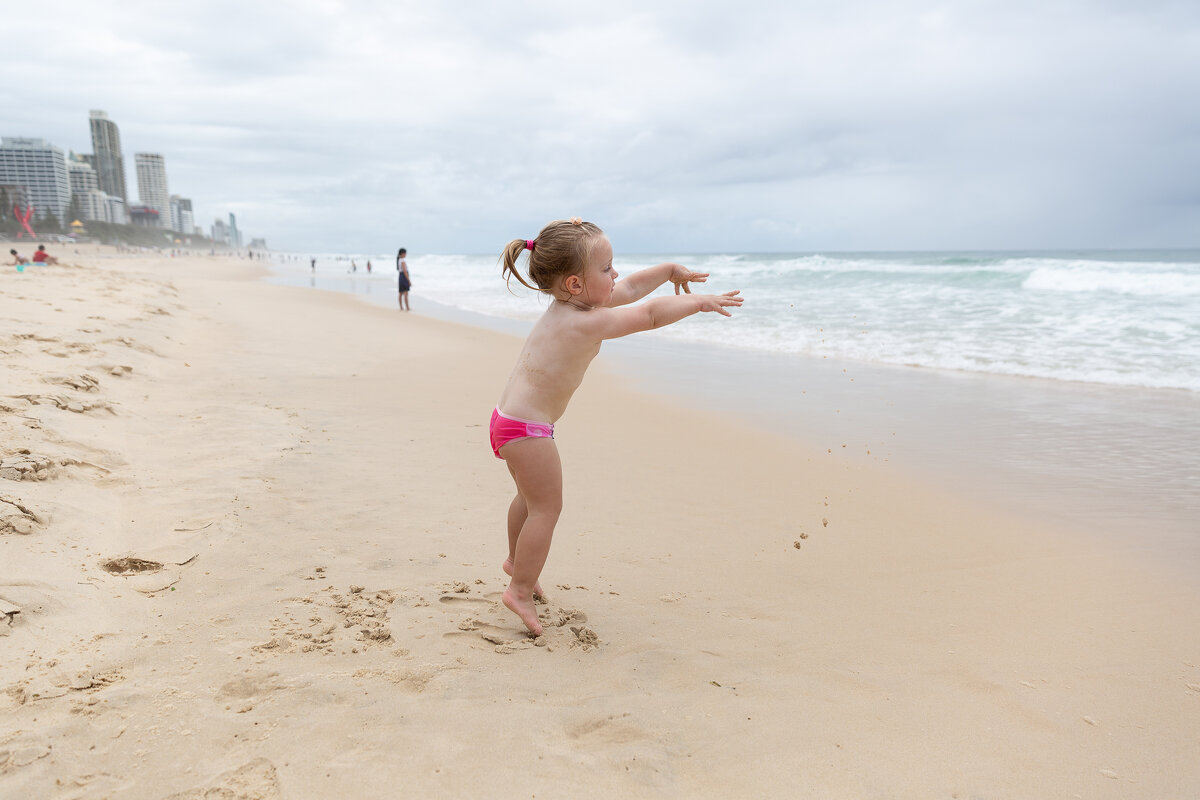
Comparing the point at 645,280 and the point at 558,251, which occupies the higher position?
the point at 558,251

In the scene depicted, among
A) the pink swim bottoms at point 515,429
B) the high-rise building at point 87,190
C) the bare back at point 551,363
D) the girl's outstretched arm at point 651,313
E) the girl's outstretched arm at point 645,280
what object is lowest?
the pink swim bottoms at point 515,429

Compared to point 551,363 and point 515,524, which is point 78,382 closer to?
point 515,524

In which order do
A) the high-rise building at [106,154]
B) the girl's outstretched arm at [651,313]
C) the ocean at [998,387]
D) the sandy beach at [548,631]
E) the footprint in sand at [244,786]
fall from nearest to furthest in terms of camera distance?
the footprint in sand at [244,786] → the sandy beach at [548,631] → the girl's outstretched arm at [651,313] → the ocean at [998,387] → the high-rise building at [106,154]

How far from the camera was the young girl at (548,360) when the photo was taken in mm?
2418

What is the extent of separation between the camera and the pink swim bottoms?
8.11 ft

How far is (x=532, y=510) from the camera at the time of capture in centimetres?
254

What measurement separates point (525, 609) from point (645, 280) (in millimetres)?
1365

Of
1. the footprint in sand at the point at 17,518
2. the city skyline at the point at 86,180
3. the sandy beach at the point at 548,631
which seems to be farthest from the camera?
the city skyline at the point at 86,180

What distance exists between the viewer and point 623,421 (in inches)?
240

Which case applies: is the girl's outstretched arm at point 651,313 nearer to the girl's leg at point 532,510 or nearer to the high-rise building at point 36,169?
the girl's leg at point 532,510

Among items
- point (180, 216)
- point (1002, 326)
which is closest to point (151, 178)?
point (180, 216)

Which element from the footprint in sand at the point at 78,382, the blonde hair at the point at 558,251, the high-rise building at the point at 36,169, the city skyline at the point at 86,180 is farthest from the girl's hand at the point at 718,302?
the high-rise building at the point at 36,169

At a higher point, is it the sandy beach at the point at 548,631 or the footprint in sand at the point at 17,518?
the footprint in sand at the point at 17,518

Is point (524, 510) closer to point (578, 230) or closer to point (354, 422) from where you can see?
point (578, 230)
